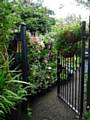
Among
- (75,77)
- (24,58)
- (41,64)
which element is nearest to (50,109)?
(75,77)

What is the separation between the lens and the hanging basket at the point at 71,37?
13.4 ft

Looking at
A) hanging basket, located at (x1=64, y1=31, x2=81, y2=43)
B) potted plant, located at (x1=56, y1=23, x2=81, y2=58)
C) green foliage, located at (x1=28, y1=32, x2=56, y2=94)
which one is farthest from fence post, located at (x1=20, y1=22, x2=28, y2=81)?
hanging basket, located at (x1=64, y1=31, x2=81, y2=43)

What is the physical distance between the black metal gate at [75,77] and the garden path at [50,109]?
12 centimetres

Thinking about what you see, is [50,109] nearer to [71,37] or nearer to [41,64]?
[41,64]

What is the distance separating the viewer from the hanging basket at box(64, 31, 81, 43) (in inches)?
160

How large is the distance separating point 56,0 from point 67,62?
3.00 meters

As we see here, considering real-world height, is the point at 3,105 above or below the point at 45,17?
below

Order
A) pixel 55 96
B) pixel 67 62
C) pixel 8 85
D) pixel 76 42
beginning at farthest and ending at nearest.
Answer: pixel 55 96 → pixel 67 62 → pixel 76 42 → pixel 8 85

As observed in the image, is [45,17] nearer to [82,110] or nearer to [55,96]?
[55,96]

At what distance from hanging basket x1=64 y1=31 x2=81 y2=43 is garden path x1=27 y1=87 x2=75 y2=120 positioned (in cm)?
129

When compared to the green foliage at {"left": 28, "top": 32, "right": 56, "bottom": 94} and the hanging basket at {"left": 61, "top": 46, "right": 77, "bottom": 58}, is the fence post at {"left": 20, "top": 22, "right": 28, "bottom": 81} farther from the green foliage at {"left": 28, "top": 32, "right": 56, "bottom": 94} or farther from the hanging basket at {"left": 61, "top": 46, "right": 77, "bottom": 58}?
the hanging basket at {"left": 61, "top": 46, "right": 77, "bottom": 58}

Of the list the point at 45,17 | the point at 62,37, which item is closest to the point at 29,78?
the point at 62,37

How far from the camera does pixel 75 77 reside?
505 cm

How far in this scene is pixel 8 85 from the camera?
3814 millimetres
